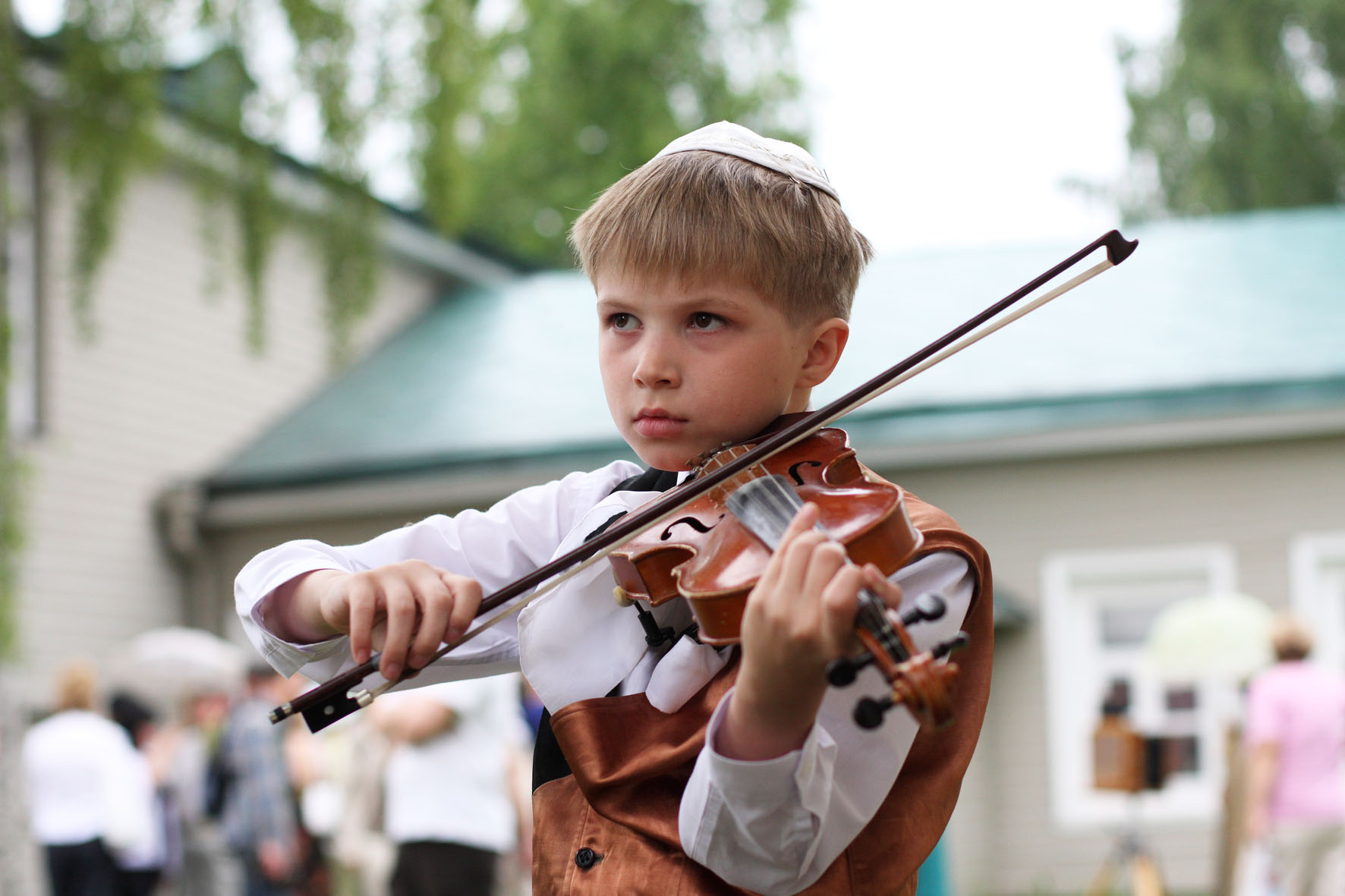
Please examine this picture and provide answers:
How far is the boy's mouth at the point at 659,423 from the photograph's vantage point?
155cm

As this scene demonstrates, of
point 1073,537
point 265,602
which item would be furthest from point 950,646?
point 1073,537

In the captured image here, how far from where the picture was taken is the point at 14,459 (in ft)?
21.1

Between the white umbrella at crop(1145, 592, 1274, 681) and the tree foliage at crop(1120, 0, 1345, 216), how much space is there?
1441cm

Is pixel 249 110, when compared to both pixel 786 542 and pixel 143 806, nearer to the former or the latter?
pixel 143 806

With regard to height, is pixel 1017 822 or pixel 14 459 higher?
pixel 14 459

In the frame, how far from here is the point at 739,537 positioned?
4.65ft

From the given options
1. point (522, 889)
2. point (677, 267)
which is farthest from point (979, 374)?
point (677, 267)

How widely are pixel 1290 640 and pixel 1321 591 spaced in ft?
11.0

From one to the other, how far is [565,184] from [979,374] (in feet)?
42.1

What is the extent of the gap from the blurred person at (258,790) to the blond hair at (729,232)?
645 centimetres

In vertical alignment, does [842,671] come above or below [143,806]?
below

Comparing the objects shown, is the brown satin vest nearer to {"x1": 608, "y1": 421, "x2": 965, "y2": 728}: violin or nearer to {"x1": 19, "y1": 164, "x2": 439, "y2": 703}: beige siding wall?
{"x1": 608, "y1": 421, "x2": 965, "y2": 728}: violin

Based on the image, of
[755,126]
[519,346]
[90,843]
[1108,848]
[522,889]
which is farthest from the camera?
[755,126]

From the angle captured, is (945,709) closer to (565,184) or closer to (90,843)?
(90,843)
